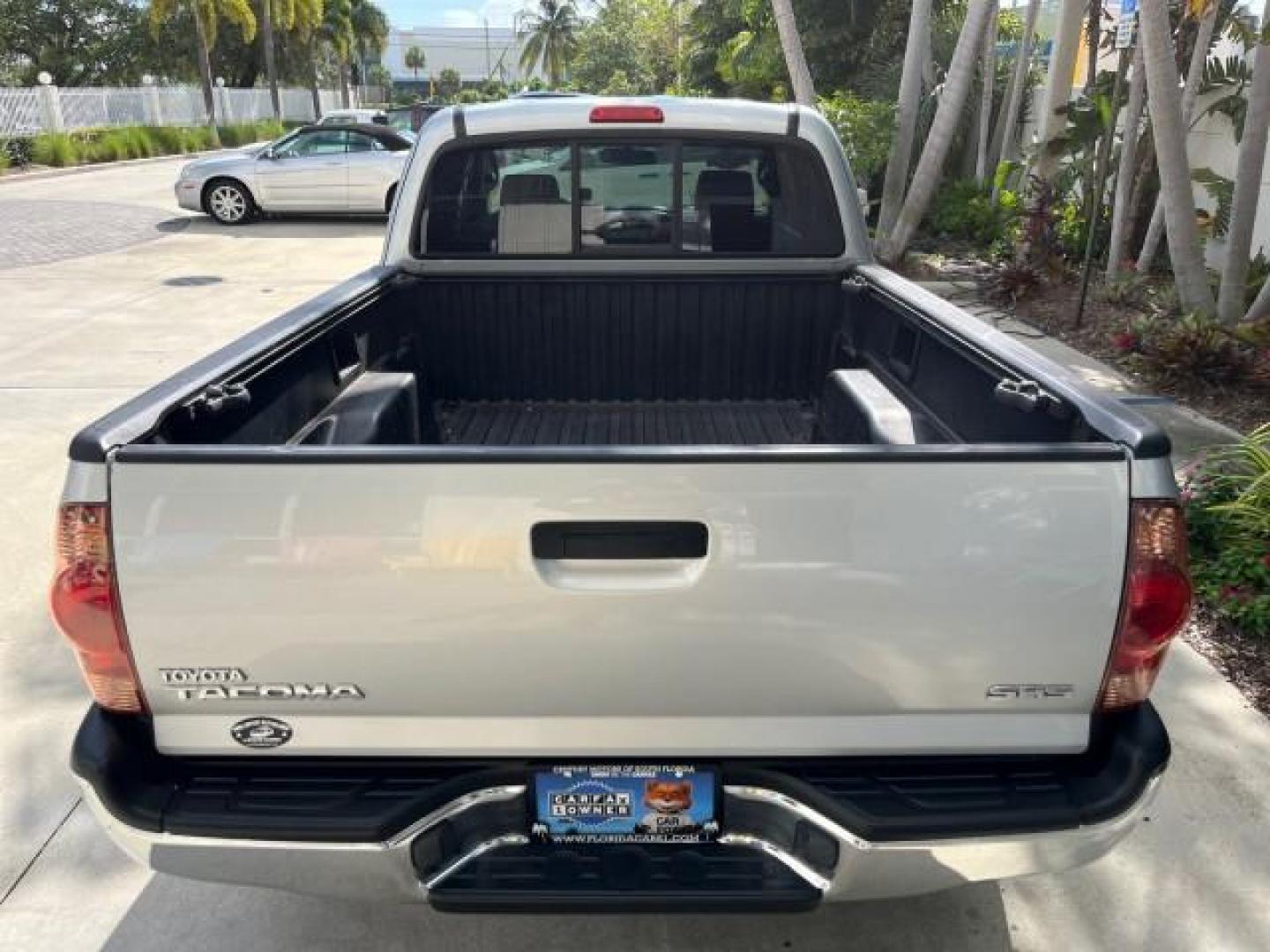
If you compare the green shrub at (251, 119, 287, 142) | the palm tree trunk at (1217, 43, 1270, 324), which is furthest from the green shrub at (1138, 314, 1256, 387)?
the green shrub at (251, 119, 287, 142)

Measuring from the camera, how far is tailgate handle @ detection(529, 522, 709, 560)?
1.82 metres

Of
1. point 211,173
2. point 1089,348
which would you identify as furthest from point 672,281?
point 211,173

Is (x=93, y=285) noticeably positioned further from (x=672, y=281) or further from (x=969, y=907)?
(x=969, y=907)

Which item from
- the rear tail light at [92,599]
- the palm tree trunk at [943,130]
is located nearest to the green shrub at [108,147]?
the palm tree trunk at [943,130]

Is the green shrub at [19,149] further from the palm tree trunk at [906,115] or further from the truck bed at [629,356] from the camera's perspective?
the truck bed at [629,356]

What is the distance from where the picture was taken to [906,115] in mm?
11664

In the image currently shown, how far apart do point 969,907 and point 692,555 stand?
1.52m

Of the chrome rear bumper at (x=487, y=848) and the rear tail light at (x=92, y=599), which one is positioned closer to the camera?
the rear tail light at (x=92, y=599)

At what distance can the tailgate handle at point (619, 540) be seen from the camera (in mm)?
1815

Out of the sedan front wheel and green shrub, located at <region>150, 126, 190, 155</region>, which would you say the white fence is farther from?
the sedan front wheel

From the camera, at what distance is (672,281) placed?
4074mm

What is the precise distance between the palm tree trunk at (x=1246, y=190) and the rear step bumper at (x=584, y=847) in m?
6.30

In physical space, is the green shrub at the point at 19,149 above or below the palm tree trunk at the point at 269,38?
below

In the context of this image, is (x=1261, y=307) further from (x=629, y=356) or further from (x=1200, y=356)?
(x=629, y=356)
